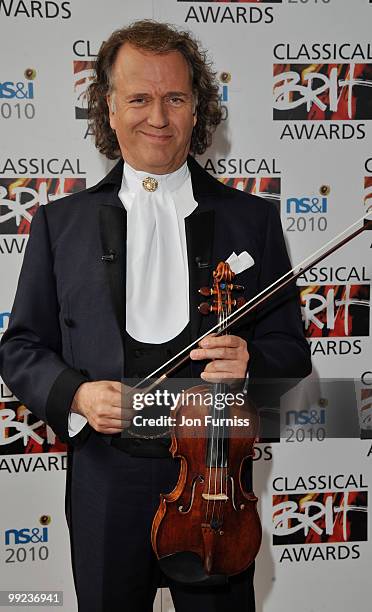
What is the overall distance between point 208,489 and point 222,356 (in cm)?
24

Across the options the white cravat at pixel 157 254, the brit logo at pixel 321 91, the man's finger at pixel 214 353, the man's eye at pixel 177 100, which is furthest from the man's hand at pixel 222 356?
the brit logo at pixel 321 91

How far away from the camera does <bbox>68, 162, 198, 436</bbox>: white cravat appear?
147 centimetres

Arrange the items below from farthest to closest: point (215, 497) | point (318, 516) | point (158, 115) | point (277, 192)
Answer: point (318, 516) → point (277, 192) → point (158, 115) → point (215, 497)

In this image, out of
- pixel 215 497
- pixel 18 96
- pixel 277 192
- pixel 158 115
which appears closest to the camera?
pixel 215 497

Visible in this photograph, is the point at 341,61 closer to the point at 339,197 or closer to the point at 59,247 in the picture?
the point at 339,197

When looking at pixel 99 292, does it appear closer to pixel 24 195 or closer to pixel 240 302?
pixel 240 302

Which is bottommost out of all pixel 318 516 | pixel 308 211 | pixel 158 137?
pixel 318 516

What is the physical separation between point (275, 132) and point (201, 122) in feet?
1.72

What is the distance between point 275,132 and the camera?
2.19m

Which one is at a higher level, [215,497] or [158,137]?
[158,137]

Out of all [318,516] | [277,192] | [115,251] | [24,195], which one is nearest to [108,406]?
[115,251]

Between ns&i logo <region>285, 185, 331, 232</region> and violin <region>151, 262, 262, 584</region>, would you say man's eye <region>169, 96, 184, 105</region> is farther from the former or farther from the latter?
ns&i logo <region>285, 185, 331, 232</region>

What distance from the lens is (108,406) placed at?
1.34 meters

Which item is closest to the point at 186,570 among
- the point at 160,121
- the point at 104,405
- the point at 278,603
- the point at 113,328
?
the point at 104,405
